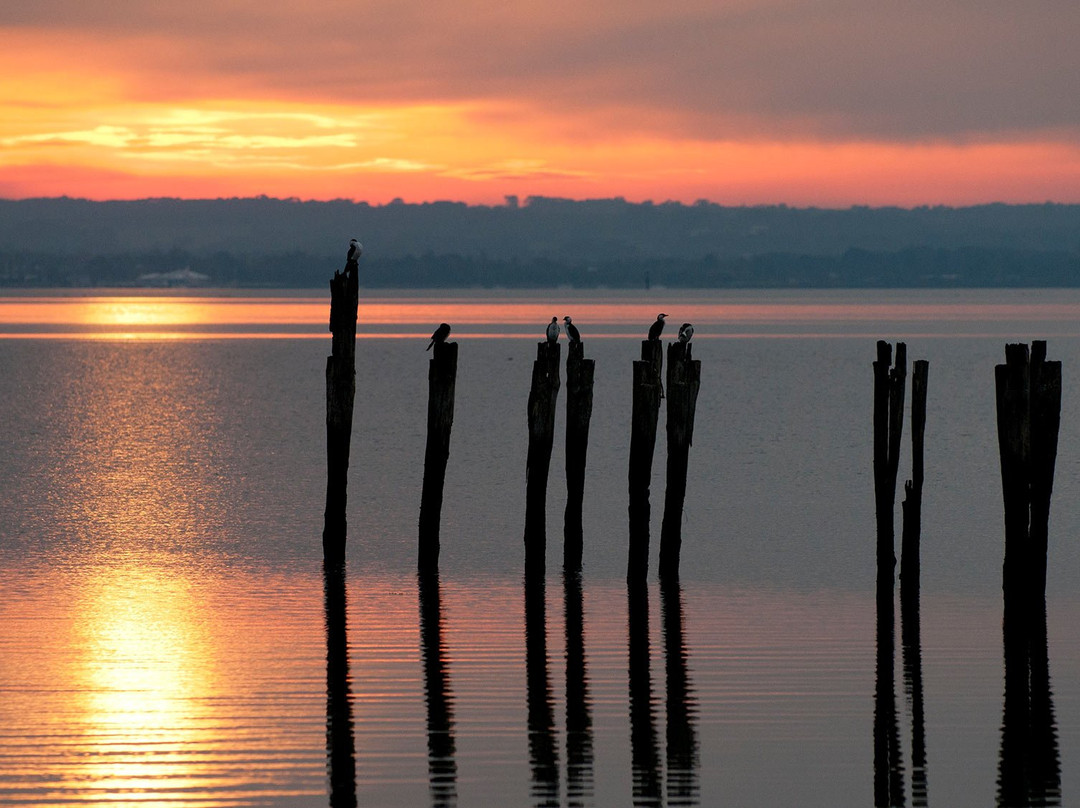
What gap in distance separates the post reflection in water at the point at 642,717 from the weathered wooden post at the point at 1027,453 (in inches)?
166

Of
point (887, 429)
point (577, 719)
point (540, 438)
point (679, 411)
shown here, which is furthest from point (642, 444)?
point (577, 719)

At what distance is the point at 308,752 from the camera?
1216 centimetres

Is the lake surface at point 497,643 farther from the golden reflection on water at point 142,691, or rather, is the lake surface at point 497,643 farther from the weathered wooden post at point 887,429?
the weathered wooden post at point 887,429

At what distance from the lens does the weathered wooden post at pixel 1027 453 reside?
16891mm

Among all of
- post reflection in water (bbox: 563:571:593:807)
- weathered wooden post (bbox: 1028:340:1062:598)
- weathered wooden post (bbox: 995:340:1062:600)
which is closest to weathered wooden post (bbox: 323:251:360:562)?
post reflection in water (bbox: 563:571:593:807)

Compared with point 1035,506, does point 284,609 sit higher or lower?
lower

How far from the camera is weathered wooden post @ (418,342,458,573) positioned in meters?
19.5

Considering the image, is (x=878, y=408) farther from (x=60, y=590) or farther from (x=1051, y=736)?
(x=60, y=590)

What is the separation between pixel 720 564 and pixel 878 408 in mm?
4955

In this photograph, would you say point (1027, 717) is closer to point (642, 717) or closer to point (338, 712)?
point (642, 717)

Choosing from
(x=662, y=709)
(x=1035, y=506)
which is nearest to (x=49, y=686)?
(x=662, y=709)

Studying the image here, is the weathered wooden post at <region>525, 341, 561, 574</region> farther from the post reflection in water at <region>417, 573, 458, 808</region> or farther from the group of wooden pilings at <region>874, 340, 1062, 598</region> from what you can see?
the group of wooden pilings at <region>874, 340, 1062, 598</region>

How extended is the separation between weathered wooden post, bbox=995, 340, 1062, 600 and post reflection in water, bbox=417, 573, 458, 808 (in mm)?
6419

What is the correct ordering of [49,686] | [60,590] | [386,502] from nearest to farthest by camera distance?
[49,686] < [60,590] < [386,502]
